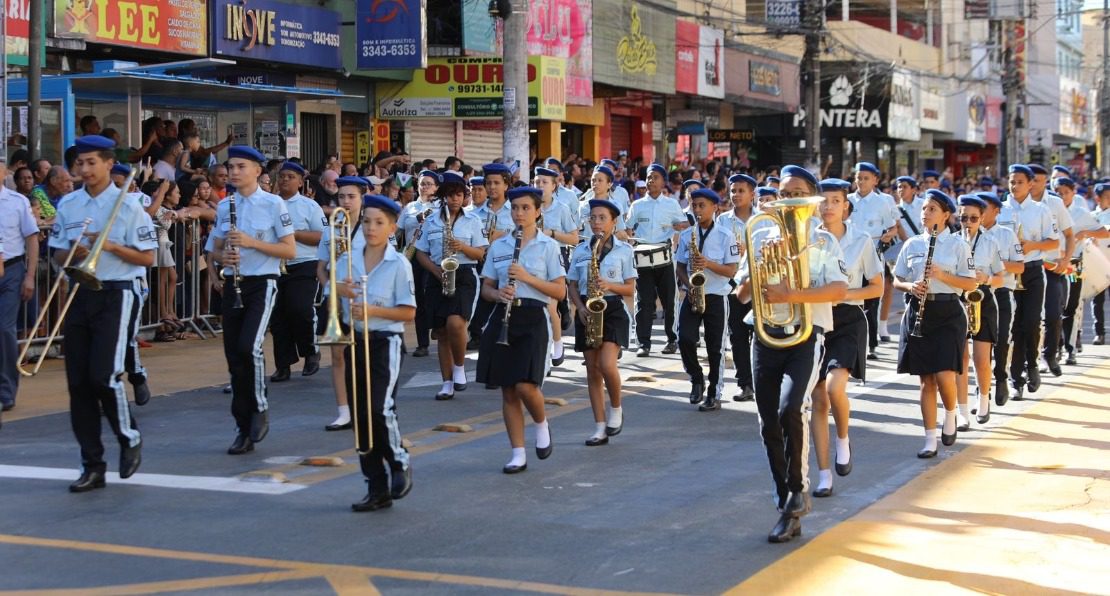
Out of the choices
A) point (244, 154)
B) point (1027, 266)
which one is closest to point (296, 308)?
point (244, 154)

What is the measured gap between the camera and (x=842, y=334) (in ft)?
31.2

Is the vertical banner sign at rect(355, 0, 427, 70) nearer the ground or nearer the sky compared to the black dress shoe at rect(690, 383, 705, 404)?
nearer the sky

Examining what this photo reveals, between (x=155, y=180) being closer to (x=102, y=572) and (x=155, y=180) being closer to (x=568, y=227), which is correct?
(x=568, y=227)

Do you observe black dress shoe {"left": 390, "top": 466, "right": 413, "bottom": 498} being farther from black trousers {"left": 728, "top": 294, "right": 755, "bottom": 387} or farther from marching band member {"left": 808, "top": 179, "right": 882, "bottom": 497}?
black trousers {"left": 728, "top": 294, "right": 755, "bottom": 387}

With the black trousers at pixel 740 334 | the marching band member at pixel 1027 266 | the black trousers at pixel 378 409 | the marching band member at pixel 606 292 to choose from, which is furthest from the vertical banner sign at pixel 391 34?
the black trousers at pixel 378 409

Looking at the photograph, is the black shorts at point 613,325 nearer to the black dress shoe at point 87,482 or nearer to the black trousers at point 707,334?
the black trousers at point 707,334

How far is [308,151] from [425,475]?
54.7ft

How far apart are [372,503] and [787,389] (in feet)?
7.81

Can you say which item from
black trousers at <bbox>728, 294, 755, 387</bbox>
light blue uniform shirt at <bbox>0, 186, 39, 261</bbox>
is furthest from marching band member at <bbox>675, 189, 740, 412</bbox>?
light blue uniform shirt at <bbox>0, 186, 39, 261</bbox>

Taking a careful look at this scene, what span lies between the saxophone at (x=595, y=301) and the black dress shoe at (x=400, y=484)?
2863mm

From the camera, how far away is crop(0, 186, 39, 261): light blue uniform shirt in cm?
1177

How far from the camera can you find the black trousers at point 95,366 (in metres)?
9.02

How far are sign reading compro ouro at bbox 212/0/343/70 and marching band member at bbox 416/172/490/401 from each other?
8.85 meters

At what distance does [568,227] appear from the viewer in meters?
15.9
